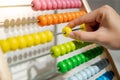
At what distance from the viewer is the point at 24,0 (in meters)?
0.79

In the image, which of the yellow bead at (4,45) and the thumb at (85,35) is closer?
the yellow bead at (4,45)

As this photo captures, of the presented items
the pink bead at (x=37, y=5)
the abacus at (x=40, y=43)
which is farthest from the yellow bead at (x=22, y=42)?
the pink bead at (x=37, y=5)

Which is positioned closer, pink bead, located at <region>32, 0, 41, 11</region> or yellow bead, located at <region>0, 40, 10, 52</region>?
yellow bead, located at <region>0, 40, 10, 52</region>

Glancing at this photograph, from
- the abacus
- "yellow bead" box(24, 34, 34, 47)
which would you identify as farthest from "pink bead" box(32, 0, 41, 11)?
"yellow bead" box(24, 34, 34, 47)

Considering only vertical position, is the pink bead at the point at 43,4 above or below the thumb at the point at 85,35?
above

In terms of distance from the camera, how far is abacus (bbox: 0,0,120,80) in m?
0.67

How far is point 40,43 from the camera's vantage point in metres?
0.67

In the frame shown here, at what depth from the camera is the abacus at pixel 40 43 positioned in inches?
26.2

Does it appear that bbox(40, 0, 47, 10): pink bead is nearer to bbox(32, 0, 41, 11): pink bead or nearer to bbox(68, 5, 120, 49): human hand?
bbox(32, 0, 41, 11): pink bead

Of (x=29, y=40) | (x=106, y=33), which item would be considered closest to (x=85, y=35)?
(x=106, y=33)

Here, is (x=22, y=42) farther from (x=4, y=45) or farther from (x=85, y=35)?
(x=85, y=35)

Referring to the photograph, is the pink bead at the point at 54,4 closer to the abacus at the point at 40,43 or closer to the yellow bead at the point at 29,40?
the abacus at the point at 40,43

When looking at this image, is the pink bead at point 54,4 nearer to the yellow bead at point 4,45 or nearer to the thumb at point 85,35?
the thumb at point 85,35

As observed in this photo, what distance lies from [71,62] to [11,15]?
283 mm
